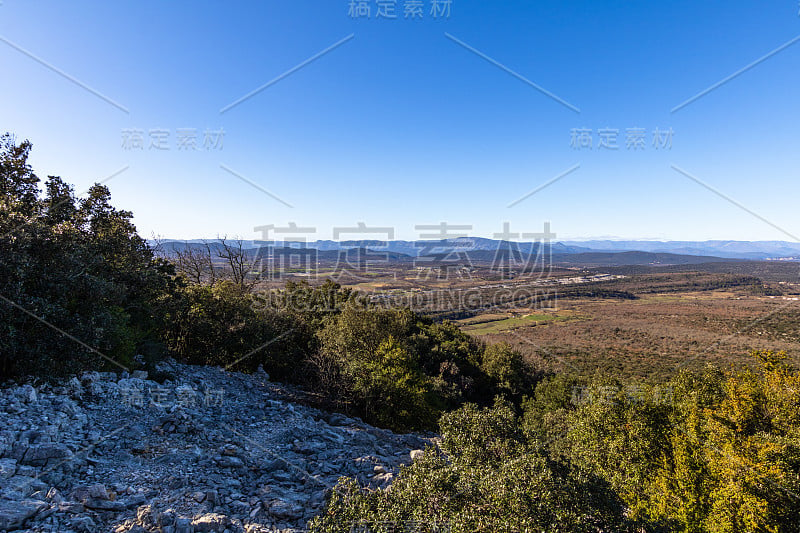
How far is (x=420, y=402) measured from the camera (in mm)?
17484

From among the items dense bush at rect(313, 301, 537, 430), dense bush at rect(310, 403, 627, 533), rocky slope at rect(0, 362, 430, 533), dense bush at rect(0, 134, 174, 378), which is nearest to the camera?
dense bush at rect(310, 403, 627, 533)

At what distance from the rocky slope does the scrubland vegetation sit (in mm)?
1414

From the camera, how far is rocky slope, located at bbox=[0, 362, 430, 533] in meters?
6.11

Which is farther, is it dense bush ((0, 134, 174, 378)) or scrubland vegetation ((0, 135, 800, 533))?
dense bush ((0, 134, 174, 378))

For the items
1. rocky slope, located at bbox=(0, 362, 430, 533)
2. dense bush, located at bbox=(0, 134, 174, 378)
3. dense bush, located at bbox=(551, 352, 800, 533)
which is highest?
dense bush, located at bbox=(0, 134, 174, 378)

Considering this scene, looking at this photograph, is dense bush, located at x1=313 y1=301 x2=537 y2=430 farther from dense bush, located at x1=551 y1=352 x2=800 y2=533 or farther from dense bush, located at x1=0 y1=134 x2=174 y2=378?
dense bush, located at x1=0 y1=134 x2=174 y2=378

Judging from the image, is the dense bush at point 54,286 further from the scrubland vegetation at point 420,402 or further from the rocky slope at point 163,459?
the rocky slope at point 163,459

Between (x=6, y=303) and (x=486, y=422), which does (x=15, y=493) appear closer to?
(x=6, y=303)

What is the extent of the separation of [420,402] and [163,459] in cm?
1200

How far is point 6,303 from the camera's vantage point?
29.2 feet

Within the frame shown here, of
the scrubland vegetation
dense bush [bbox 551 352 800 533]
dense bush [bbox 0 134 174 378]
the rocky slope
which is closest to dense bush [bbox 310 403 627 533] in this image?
the scrubland vegetation

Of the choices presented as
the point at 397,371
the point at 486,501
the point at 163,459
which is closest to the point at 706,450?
the point at 486,501

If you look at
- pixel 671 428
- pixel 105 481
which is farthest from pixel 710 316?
pixel 105 481

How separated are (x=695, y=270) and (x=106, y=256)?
858 ft
